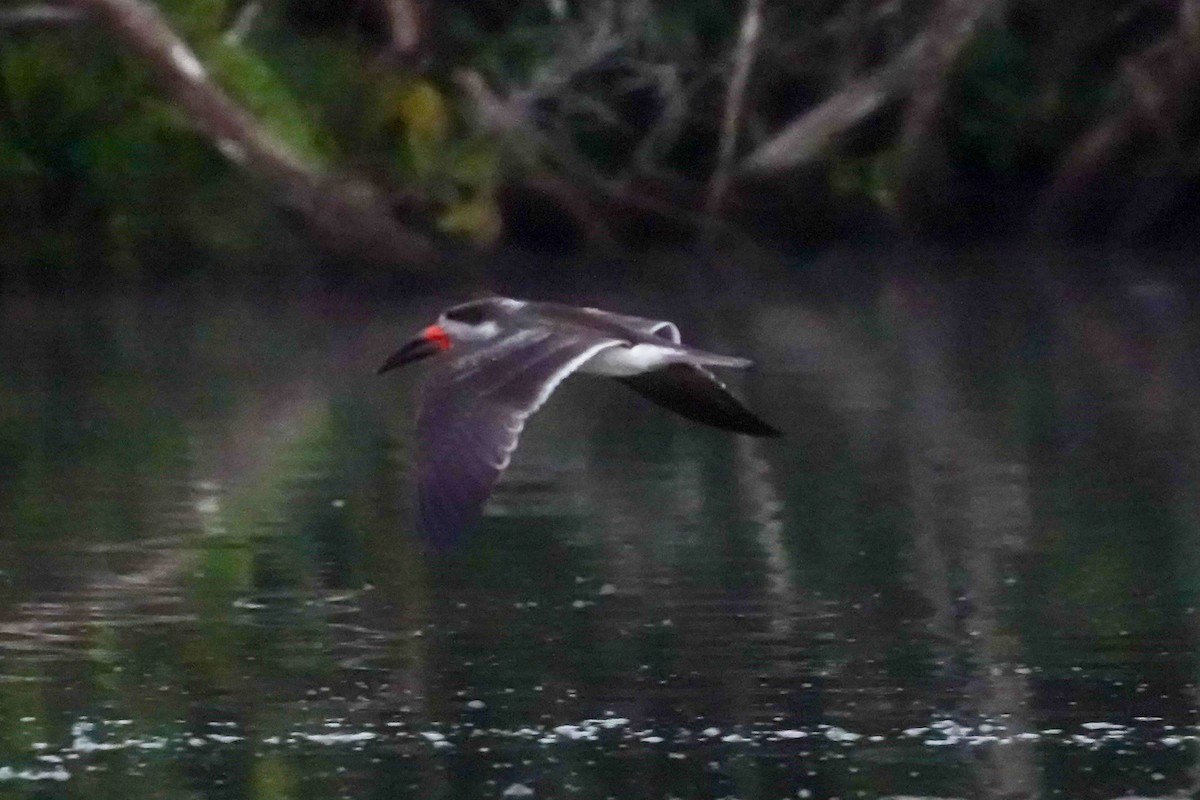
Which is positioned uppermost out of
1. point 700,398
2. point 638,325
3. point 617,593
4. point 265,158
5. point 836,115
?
point 836,115

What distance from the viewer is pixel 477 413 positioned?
8.23 m

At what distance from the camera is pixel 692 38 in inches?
1009

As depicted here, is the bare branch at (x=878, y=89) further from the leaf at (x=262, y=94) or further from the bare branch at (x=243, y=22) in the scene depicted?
the bare branch at (x=243, y=22)

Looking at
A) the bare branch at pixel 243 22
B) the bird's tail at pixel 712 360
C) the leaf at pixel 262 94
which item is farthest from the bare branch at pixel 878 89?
the bird's tail at pixel 712 360

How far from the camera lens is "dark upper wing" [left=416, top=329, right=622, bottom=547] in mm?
7898

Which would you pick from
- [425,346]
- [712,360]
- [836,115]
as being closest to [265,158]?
[836,115]

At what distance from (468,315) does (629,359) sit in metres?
0.57

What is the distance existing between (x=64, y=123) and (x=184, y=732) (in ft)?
53.2

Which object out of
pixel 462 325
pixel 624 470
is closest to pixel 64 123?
pixel 624 470

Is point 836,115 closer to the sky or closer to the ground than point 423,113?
closer to the ground

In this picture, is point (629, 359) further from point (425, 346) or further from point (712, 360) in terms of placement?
point (425, 346)

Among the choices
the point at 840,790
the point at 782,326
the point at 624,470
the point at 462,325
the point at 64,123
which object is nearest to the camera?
the point at 840,790

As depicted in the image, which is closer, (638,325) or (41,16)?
(638,325)

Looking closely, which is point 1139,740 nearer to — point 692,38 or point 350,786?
point 350,786
